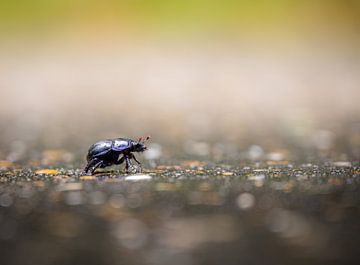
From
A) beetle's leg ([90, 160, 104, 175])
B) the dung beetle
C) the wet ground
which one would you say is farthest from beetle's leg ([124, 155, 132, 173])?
beetle's leg ([90, 160, 104, 175])

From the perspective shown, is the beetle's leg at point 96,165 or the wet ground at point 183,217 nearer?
the wet ground at point 183,217

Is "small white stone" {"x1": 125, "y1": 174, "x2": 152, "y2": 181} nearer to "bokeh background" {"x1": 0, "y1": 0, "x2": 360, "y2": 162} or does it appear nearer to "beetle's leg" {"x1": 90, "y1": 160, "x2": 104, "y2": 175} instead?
"beetle's leg" {"x1": 90, "y1": 160, "x2": 104, "y2": 175}

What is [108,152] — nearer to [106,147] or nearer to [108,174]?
[106,147]

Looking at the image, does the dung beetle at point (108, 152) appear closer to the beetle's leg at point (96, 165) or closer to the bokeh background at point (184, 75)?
the beetle's leg at point (96, 165)

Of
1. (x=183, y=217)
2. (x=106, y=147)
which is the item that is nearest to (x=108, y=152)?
(x=106, y=147)

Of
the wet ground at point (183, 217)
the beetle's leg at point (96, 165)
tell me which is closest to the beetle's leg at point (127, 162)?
the wet ground at point (183, 217)

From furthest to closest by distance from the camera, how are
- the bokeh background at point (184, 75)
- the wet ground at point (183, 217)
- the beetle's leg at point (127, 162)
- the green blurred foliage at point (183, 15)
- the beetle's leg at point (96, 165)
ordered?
the green blurred foliage at point (183, 15) < the bokeh background at point (184, 75) < the beetle's leg at point (127, 162) < the beetle's leg at point (96, 165) < the wet ground at point (183, 217)

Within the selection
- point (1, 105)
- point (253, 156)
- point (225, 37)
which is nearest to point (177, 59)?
point (225, 37)
